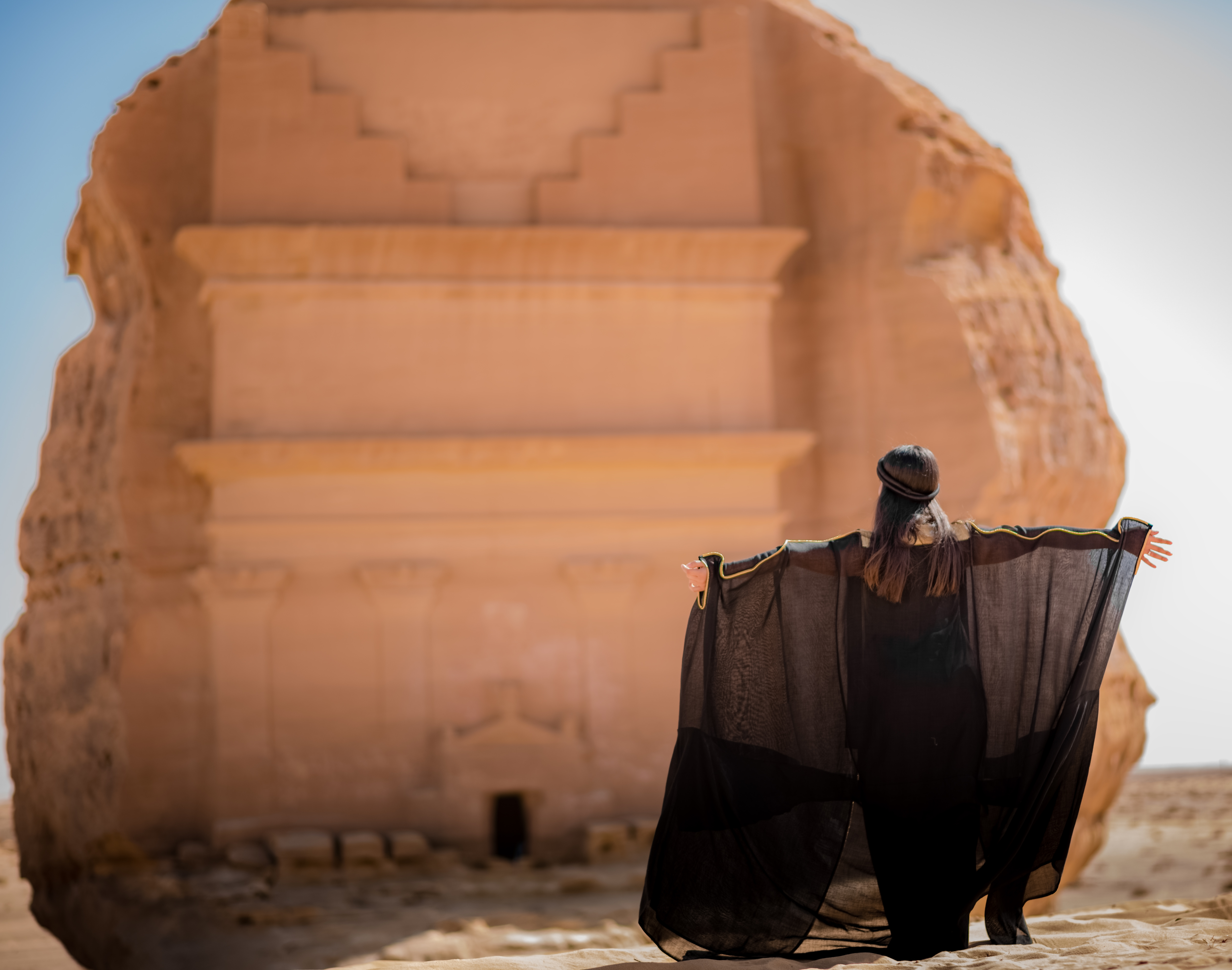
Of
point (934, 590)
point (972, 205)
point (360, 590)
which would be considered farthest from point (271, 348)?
point (934, 590)

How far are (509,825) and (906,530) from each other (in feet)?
21.3

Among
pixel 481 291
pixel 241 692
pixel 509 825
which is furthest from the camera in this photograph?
pixel 481 291

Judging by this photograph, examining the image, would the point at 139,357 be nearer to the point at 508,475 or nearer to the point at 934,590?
the point at 508,475

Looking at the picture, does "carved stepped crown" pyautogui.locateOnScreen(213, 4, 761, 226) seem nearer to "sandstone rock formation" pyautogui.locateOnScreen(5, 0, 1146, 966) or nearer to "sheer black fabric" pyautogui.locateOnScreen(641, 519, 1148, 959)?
"sandstone rock formation" pyautogui.locateOnScreen(5, 0, 1146, 966)

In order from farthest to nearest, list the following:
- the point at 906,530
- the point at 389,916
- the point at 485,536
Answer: the point at 485,536
the point at 389,916
the point at 906,530

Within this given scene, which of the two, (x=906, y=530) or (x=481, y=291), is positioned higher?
(x=481, y=291)

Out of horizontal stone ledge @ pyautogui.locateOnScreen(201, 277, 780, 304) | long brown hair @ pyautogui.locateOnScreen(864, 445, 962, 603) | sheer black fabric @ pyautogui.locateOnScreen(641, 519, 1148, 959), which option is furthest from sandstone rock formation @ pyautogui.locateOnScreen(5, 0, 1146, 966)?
long brown hair @ pyautogui.locateOnScreen(864, 445, 962, 603)

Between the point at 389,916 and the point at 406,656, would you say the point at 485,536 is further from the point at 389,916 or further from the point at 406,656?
the point at 389,916

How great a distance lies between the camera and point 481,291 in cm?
1093

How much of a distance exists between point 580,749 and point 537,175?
4853 mm

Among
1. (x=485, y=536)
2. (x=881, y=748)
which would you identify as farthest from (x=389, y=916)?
(x=881, y=748)

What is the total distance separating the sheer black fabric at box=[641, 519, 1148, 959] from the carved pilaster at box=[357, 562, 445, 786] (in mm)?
5340

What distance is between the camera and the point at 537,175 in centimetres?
1131

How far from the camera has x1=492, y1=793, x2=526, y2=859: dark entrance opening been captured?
412 inches
